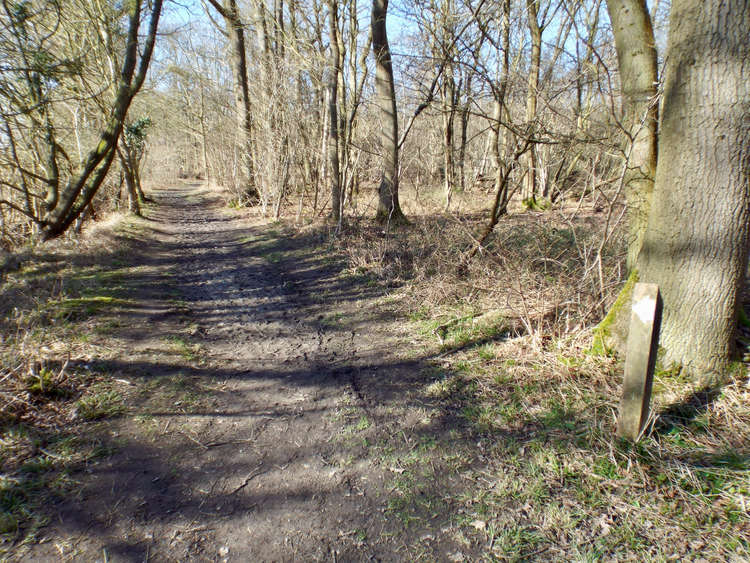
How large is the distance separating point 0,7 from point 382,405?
951cm

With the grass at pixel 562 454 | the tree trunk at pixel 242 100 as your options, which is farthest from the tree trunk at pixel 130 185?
the grass at pixel 562 454

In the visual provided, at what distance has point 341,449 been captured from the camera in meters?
3.17

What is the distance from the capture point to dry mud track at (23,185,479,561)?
2.37 m

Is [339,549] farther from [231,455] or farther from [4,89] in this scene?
[4,89]

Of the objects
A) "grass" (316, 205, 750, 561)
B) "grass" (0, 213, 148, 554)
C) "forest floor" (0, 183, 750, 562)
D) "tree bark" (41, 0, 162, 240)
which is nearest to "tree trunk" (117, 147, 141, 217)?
"tree bark" (41, 0, 162, 240)

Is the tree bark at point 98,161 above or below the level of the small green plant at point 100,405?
above

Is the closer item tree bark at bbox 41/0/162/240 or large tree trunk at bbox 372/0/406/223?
tree bark at bbox 41/0/162/240

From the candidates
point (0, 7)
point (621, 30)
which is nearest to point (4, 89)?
point (0, 7)

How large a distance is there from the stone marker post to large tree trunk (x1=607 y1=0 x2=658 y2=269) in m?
1.98

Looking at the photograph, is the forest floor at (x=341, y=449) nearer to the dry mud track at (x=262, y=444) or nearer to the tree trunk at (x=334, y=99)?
the dry mud track at (x=262, y=444)

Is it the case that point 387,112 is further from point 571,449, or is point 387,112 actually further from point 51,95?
point 571,449

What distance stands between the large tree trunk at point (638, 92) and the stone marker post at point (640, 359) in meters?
1.98

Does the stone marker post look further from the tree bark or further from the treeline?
the tree bark

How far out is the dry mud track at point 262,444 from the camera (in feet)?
7.76
